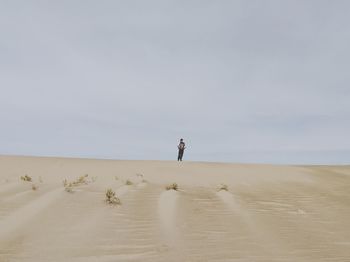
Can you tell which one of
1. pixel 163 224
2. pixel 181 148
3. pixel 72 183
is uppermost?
pixel 181 148

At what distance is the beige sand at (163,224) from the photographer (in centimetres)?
355

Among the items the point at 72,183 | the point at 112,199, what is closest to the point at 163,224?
the point at 112,199

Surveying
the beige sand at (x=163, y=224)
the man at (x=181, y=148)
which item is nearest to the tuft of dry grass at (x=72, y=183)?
the beige sand at (x=163, y=224)

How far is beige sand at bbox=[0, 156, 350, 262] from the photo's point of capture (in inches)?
140

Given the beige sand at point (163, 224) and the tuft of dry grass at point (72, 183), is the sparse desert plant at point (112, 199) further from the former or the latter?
the tuft of dry grass at point (72, 183)

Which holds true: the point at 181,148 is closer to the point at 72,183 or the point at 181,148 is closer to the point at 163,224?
the point at 72,183

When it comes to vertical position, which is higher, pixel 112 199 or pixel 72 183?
pixel 72 183

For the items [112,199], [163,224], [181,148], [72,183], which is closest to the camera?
[163,224]

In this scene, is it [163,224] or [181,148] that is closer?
[163,224]

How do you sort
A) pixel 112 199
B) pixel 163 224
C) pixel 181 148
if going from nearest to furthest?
pixel 163 224
pixel 112 199
pixel 181 148

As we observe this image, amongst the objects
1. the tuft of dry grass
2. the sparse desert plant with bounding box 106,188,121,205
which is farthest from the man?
the sparse desert plant with bounding box 106,188,121,205

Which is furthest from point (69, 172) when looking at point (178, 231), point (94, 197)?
point (178, 231)

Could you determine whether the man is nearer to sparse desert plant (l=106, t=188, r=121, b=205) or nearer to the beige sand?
the beige sand

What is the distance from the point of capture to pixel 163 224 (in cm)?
449
